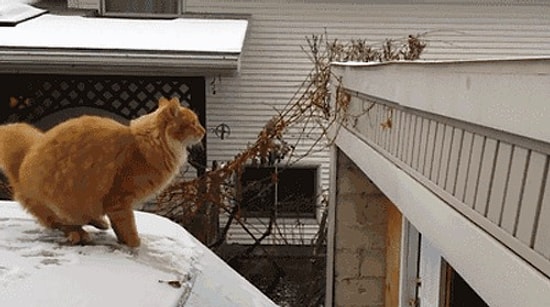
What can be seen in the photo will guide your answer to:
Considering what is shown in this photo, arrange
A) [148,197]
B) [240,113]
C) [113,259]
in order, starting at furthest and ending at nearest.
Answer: [240,113], [148,197], [113,259]

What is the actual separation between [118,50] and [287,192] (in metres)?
3.71

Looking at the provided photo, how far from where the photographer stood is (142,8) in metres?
9.79

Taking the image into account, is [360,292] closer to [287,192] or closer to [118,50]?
[118,50]

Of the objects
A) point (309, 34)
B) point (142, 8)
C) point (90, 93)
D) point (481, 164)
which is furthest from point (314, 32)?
point (481, 164)

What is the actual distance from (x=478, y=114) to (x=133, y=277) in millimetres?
1025

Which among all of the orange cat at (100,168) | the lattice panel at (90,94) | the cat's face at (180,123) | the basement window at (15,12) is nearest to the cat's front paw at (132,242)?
the orange cat at (100,168)

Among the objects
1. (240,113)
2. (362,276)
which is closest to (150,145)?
(362,276)

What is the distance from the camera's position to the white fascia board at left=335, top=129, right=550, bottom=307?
161 centimetres

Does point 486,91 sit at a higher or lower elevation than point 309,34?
higher

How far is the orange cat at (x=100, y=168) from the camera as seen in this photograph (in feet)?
6.30

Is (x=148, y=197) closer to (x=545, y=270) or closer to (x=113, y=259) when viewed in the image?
(x=113, y=259)

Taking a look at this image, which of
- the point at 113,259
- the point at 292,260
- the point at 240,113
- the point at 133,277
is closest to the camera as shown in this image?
the point at 133,277

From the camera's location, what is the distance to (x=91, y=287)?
4.89 feet

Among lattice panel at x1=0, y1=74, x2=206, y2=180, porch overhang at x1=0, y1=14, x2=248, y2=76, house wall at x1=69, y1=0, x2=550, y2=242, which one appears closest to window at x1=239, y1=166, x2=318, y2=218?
house wall at x1=69, y1=0, x2=550, y2=242
